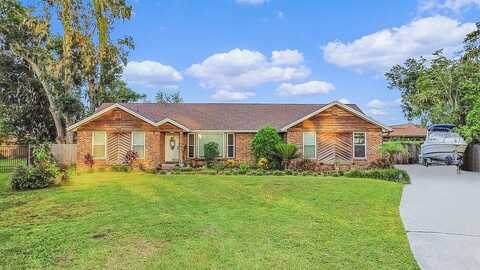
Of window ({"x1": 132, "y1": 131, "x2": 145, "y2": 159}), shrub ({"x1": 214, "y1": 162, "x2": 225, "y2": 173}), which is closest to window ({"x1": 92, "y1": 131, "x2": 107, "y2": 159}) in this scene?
window ({"x1": 132, "y1": 131, "x2": 145, "y2": 159})

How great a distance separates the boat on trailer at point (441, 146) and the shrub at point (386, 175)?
8081mm

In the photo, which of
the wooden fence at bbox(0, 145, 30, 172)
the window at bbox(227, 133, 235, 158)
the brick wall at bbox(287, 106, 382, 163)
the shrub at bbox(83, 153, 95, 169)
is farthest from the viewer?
the window at bbox(227, 133, 235, 158)

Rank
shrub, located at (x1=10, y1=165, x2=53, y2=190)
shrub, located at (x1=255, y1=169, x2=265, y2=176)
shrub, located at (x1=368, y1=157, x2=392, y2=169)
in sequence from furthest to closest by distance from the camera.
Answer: shrub, located at (x1=368, y1=157, x2=392, y2=169) → shrub, located at (x1=255, y1=169, x2=265, y2=176) → shrub, located at (x1=10, y1=165, x2=53, y2=190)

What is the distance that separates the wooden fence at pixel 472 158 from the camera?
2230 cm

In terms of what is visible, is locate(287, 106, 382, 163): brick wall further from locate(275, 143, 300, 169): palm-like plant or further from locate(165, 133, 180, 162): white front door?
locate(165, 133, 180, 162): white front door

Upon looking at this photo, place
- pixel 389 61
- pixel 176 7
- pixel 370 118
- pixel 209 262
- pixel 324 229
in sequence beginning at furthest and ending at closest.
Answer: pixel 389 61 < pixel 370 118 < pixel 176 7 < pixel 324 229 < pixel 209 262

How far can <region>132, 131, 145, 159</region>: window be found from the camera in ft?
74.8

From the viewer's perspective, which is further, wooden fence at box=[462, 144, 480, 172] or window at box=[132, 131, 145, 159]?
window at box=[132, 131, 145, 159]

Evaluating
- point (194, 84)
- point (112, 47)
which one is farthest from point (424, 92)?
point (112, 47)

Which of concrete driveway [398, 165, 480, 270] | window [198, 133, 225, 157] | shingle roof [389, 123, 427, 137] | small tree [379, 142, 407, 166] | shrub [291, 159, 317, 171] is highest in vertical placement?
shingle roof [389, 123, 427, 137]

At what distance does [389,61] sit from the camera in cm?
4022

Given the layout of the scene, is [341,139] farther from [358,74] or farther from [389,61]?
[389,61]

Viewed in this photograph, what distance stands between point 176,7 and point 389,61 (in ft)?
99.8

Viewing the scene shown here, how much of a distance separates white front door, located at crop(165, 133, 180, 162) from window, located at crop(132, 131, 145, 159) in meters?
1.92
